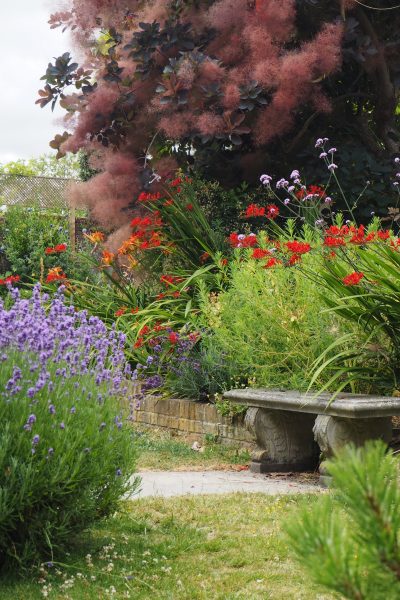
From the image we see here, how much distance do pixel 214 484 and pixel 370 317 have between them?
1.46 meters

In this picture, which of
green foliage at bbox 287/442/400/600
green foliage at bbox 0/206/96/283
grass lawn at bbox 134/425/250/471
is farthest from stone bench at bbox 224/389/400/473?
green foliage at bbox 0/206/96/283

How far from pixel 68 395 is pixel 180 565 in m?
0.85

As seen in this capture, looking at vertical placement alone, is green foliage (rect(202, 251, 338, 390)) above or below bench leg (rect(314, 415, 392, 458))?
above

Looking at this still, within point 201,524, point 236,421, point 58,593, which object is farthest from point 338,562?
point 236,421

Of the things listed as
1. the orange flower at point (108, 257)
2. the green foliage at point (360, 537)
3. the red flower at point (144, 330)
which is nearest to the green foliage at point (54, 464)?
the green foliage at point (360, 537)

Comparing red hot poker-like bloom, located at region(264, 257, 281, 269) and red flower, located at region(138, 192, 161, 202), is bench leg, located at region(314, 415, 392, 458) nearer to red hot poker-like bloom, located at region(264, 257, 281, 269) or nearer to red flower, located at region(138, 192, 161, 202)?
red hot poker-like bloom, located at region(264, 257, 281, 269)

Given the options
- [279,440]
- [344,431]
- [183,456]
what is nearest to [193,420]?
[183,456]

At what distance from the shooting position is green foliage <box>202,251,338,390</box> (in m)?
6.15

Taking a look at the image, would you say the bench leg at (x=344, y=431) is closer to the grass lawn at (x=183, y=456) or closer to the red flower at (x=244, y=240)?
the grass lawn at (x=183, y=456)

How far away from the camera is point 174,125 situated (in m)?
8.98

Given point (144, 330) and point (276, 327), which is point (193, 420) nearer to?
point (144, 330)

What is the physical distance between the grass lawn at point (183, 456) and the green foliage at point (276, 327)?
59 cm

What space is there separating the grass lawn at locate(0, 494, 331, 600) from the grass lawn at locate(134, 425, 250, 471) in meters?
1.55

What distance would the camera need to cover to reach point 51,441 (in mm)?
3506
